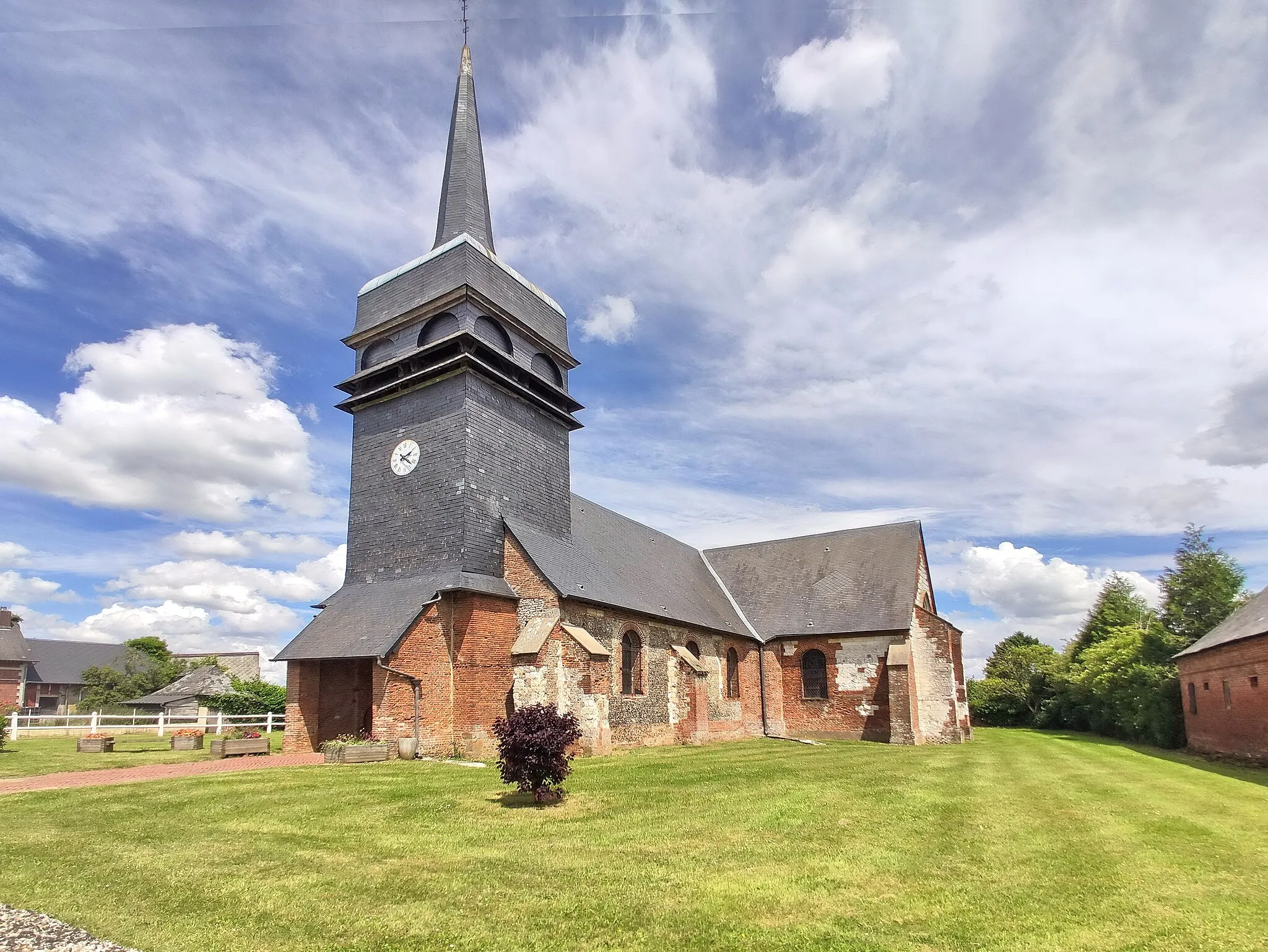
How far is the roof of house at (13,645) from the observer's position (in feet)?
177

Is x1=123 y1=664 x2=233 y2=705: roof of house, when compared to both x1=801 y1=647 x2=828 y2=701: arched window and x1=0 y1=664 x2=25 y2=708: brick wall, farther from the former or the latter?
x1=801 y1=647 x2=828 y2=701: arched window

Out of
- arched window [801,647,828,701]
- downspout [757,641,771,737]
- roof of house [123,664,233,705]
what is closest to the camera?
arched window [801,647,828,701]

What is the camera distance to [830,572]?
30.4 meters

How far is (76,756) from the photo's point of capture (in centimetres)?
1769

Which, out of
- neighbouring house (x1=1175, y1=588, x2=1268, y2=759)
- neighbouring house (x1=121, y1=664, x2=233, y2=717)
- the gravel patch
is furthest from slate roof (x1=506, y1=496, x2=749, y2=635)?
neighbouring house (x1=121, y1=664, x2=233, y2=717)

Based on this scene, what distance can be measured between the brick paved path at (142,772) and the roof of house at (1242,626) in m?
24.8

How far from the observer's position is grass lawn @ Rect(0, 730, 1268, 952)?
570cm

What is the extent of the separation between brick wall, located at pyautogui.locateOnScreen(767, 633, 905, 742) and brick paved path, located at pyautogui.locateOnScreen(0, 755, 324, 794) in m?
17.6

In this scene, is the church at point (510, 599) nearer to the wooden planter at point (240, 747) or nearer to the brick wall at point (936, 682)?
the brick wall at point (936, 682)

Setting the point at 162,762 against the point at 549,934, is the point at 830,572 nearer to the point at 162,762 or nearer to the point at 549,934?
the point at 162,762

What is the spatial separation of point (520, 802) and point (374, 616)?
9022mm

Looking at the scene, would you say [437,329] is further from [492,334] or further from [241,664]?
[241,664]

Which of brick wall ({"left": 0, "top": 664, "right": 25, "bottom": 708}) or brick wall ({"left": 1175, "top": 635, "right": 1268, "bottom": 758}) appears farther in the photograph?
brick wall ({"left": 0, "top": 664, "right": 25, "bottom": 708})

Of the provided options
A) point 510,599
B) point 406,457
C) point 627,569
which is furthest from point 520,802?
point 627,569
